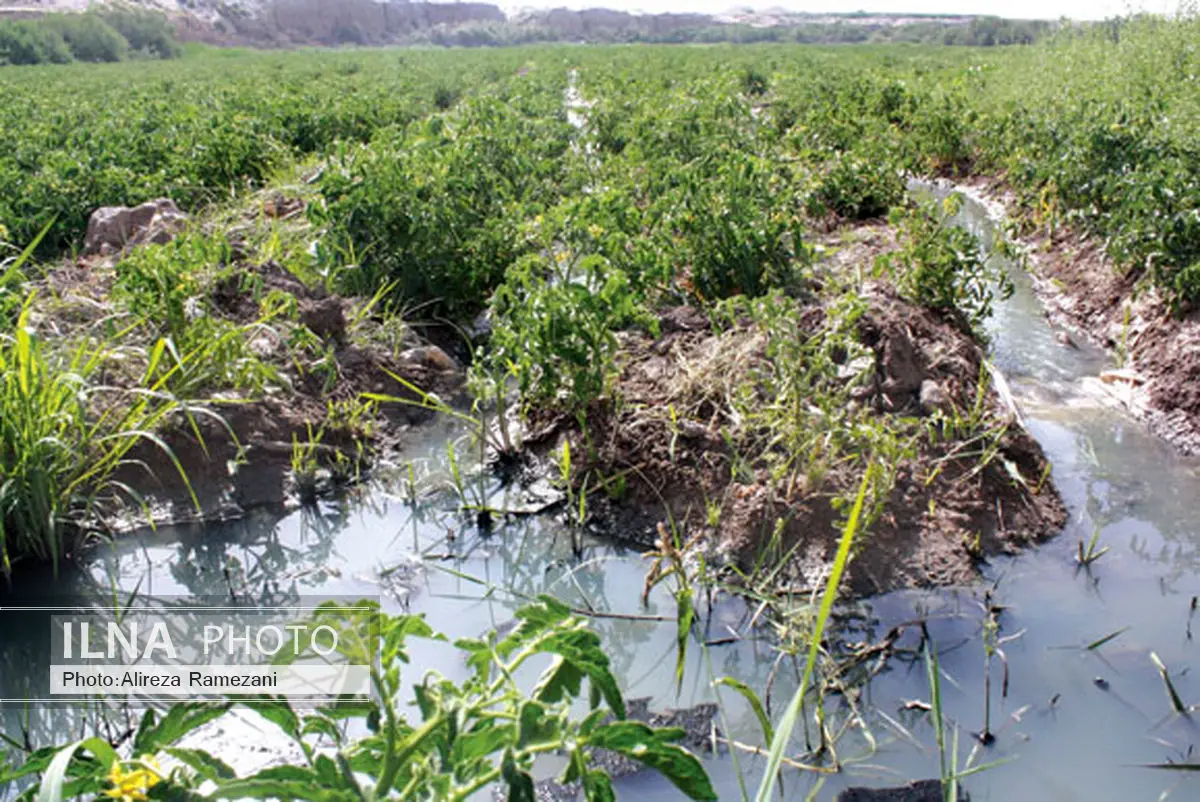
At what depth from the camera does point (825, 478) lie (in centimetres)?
369

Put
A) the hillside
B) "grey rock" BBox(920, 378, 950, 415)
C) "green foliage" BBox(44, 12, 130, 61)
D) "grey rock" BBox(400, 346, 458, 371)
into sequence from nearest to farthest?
"grey rock" BBox(920, 378, 950, 415)
"grey rock" BBox(400, 346, 458, 371)
"green foliage" BBox(44, 12, 130, 61)
the hillside

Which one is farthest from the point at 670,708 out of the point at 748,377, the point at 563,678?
the point at 748,377

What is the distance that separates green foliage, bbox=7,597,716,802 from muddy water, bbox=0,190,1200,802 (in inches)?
39.6

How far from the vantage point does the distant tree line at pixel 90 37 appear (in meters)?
41.2

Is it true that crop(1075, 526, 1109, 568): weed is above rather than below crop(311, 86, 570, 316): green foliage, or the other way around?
below

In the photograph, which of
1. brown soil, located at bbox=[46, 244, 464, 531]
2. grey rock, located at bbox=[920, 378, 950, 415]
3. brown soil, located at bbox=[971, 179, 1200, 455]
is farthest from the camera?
brown soil, located at bbox=[971, 179, 1200, 455]

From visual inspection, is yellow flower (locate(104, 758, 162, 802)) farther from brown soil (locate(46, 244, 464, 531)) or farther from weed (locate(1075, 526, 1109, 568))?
weed (locate(1075, 526, 1109, 568))

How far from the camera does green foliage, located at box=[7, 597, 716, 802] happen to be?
1381 mm

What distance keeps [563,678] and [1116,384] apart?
4.39 metres

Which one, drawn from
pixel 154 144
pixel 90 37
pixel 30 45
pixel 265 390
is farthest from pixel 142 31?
pixel 265 390

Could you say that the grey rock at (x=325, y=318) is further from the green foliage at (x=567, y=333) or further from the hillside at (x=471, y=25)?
the hillside at (x=471, y=25)

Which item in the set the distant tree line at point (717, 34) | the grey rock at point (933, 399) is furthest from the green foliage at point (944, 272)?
the distant tree line at point (717, 34)

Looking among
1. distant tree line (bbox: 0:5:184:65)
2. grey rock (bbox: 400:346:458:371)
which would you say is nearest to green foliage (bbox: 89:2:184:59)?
distant tree line (bbox: 0:5:184:65)

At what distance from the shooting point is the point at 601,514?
3.89 m
